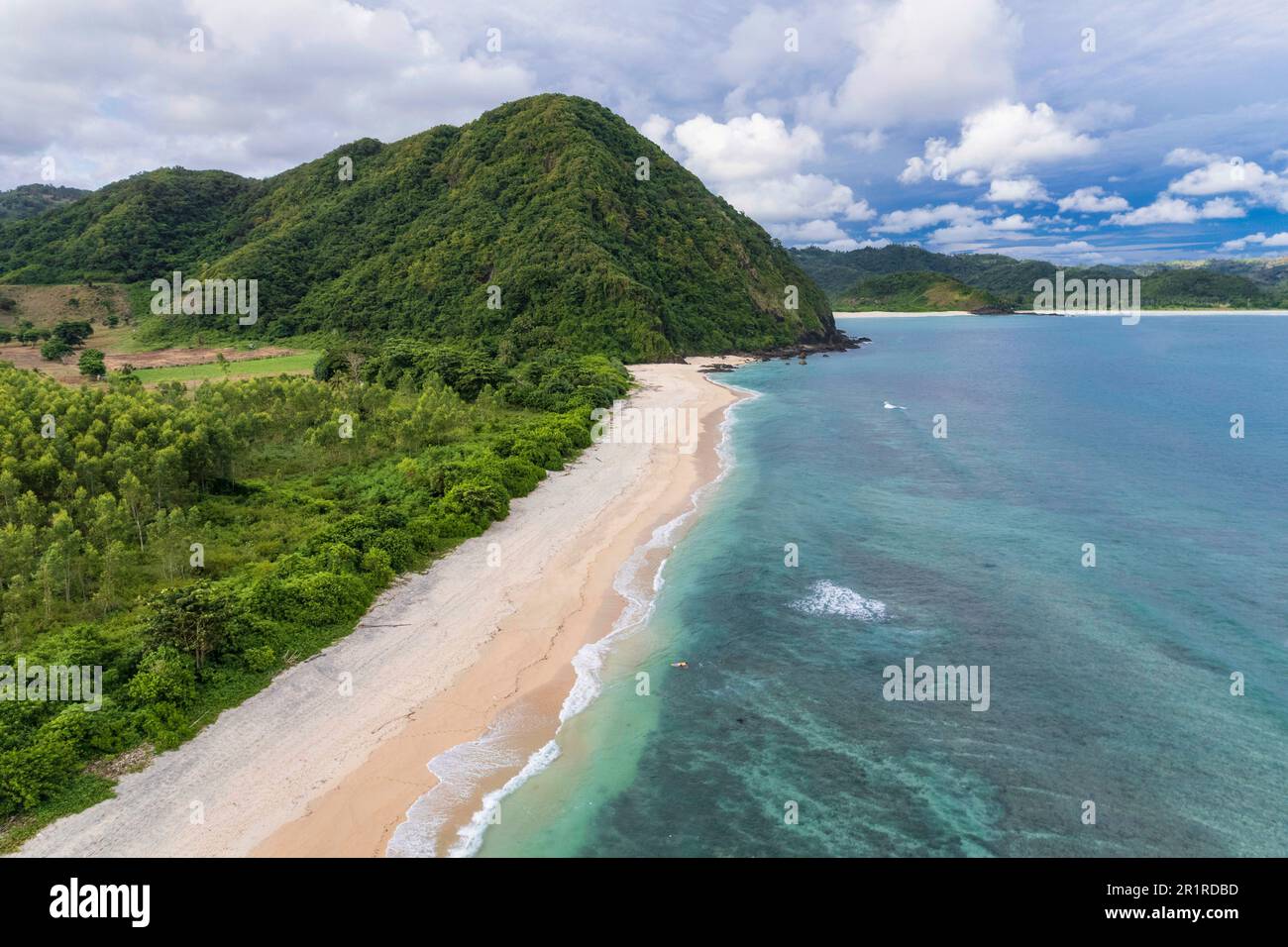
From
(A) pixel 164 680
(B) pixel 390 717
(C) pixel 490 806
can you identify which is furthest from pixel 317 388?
(C) pixel 490 806

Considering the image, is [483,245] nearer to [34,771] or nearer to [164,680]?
[164,680]

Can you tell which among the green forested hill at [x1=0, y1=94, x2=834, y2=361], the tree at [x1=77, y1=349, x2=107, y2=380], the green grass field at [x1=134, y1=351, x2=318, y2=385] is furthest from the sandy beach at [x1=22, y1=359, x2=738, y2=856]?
the green forested hill at [x1=0, y1=94, x2=834, y2=361]

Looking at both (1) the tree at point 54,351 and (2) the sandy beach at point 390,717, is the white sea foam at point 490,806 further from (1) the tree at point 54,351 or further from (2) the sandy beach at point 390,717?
(1) the tree at point 54,351

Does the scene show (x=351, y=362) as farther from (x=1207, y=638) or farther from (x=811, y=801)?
(x=1207, y=638)

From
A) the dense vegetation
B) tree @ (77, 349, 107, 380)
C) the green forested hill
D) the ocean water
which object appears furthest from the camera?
the green forested hill

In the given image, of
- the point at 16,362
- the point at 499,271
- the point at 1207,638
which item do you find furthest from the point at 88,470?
the point at 499,271

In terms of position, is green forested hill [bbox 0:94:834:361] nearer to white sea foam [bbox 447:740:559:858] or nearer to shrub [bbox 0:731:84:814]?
white sea foam [bbox 447:740:559:858]
